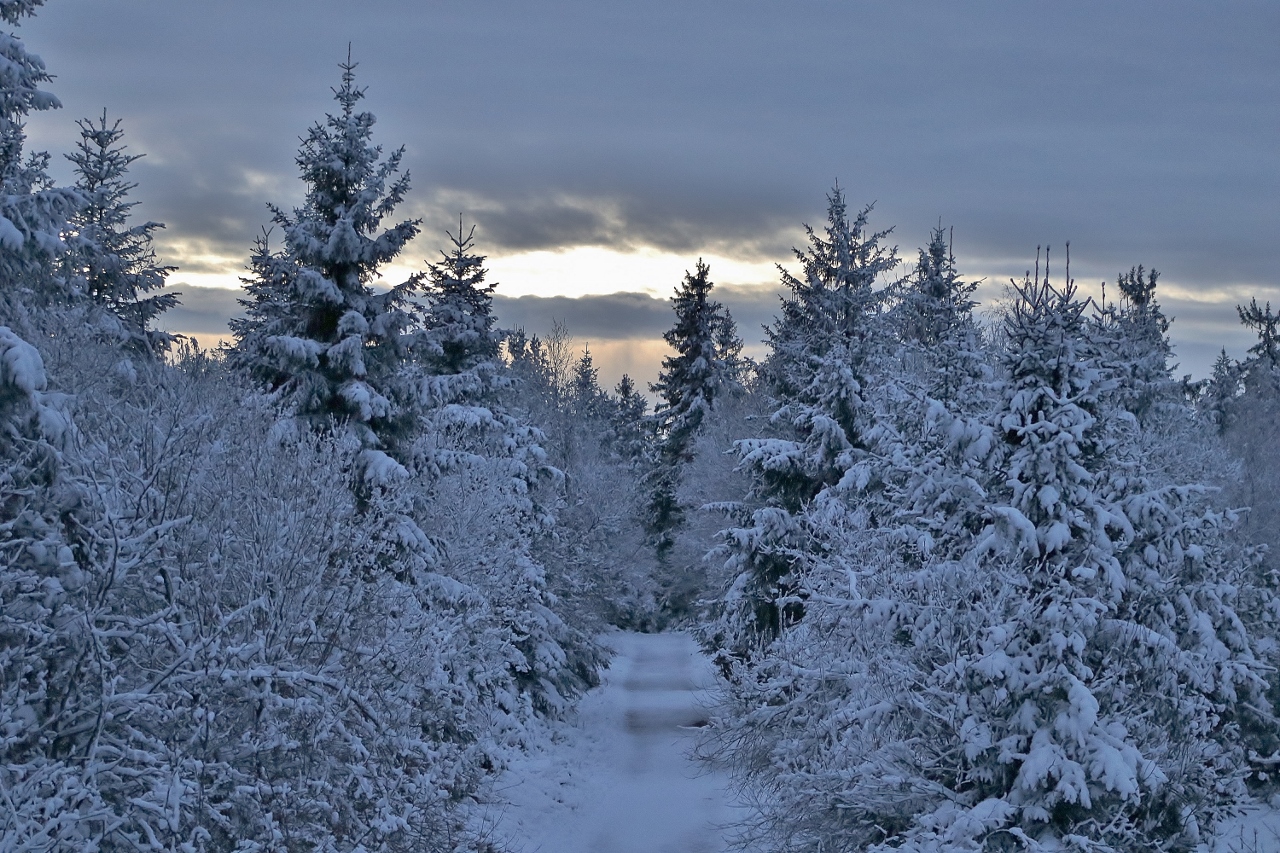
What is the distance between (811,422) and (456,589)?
9685 mm

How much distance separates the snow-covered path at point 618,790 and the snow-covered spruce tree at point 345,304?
8.12m

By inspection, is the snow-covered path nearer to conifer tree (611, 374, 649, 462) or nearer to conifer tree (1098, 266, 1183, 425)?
conifer tree (1098, 266, 1183, 425)

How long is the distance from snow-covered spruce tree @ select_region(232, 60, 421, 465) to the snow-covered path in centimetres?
812

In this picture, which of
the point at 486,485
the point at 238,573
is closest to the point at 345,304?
the point at 486,485

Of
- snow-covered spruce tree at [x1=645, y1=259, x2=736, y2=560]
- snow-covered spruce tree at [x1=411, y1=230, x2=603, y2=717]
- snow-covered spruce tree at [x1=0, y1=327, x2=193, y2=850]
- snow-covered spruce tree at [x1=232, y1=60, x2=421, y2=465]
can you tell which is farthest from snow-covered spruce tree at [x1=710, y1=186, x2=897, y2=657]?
snow-covered spruce tree at [x1=645, y1=259, x2=736, y2=560]

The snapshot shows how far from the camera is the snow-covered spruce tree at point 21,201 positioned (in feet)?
33.6

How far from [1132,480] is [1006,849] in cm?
540

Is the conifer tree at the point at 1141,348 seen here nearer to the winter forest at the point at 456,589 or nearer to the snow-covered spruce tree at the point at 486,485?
the winter forest at the point at 456,589

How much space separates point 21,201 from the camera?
33.7 feet

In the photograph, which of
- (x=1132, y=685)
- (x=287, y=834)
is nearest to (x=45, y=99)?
(x=287, y=834)

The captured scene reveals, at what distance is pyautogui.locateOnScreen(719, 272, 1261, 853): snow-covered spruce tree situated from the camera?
11523 mm

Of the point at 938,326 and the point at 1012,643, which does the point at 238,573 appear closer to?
the point at 1012,643

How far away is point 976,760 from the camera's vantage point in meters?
12.2

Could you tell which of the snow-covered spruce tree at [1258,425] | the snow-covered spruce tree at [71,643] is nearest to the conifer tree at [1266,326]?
the snow-covered spruce tree at [1258,425]
